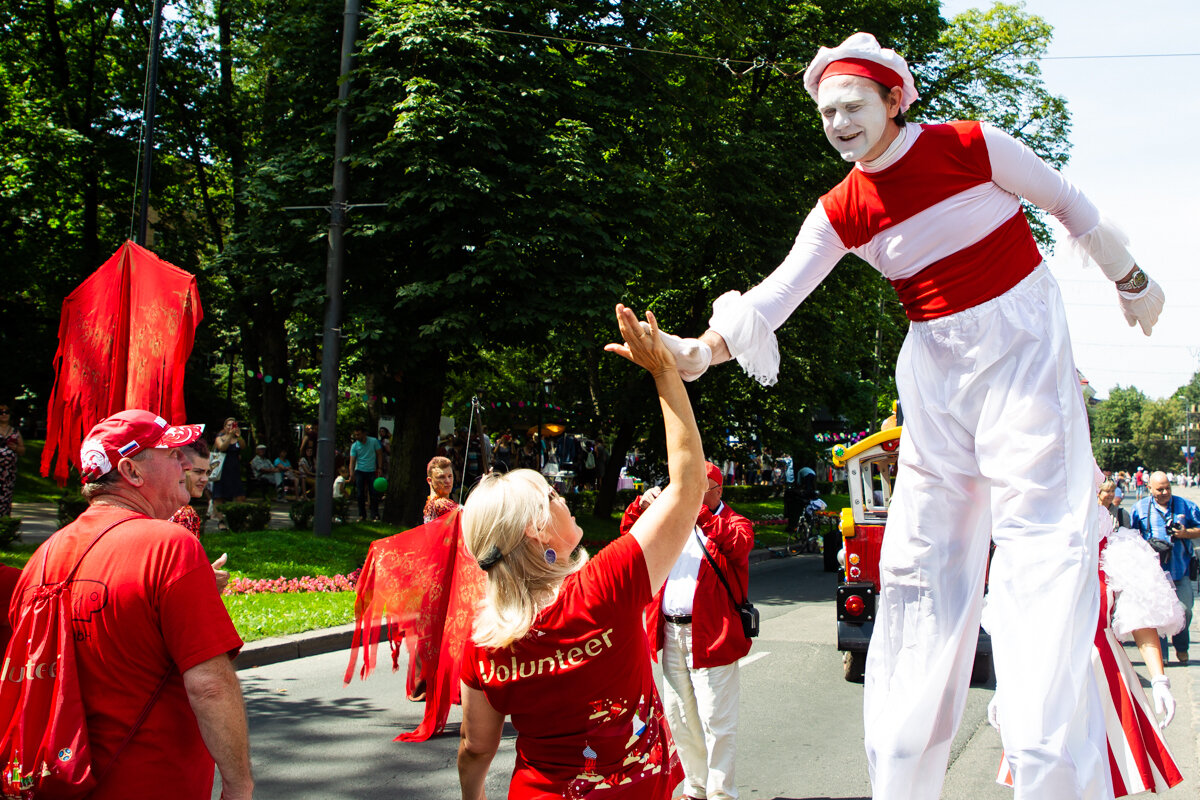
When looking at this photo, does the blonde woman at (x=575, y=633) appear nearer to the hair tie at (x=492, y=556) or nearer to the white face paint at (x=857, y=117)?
the hair tie at (x=492, y=556)

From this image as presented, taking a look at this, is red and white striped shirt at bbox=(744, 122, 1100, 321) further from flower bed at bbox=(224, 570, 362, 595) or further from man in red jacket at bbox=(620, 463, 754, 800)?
flower bed at bbox=(224, 570, 362, 595)

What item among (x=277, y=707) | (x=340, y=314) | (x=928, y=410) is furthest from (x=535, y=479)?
(x=340, y=314)

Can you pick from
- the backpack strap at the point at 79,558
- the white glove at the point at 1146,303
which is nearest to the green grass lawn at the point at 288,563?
the backpack strap at the point at 79,558

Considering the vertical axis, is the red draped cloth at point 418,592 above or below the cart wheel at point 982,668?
above

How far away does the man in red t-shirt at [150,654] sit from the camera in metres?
2.60

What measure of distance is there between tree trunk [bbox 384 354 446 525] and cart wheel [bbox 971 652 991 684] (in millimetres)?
10704

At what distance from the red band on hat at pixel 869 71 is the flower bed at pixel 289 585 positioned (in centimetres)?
924

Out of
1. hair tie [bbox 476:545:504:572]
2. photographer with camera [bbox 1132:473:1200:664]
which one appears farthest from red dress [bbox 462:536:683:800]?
photographer with camera [bbox 1132:473:1200:664]

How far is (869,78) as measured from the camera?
280 cm

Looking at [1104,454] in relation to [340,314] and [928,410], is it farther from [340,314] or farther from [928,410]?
[928,410]

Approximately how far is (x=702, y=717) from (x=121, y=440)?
3276mm

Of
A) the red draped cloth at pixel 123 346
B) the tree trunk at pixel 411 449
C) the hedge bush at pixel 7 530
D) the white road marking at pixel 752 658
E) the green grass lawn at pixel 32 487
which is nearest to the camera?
the red draped cloth at pixel 123 346

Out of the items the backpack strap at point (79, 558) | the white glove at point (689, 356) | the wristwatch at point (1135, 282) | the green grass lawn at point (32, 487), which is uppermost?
the wristwatch at point (1135, 282)

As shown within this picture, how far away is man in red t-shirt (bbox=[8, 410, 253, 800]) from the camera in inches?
102
